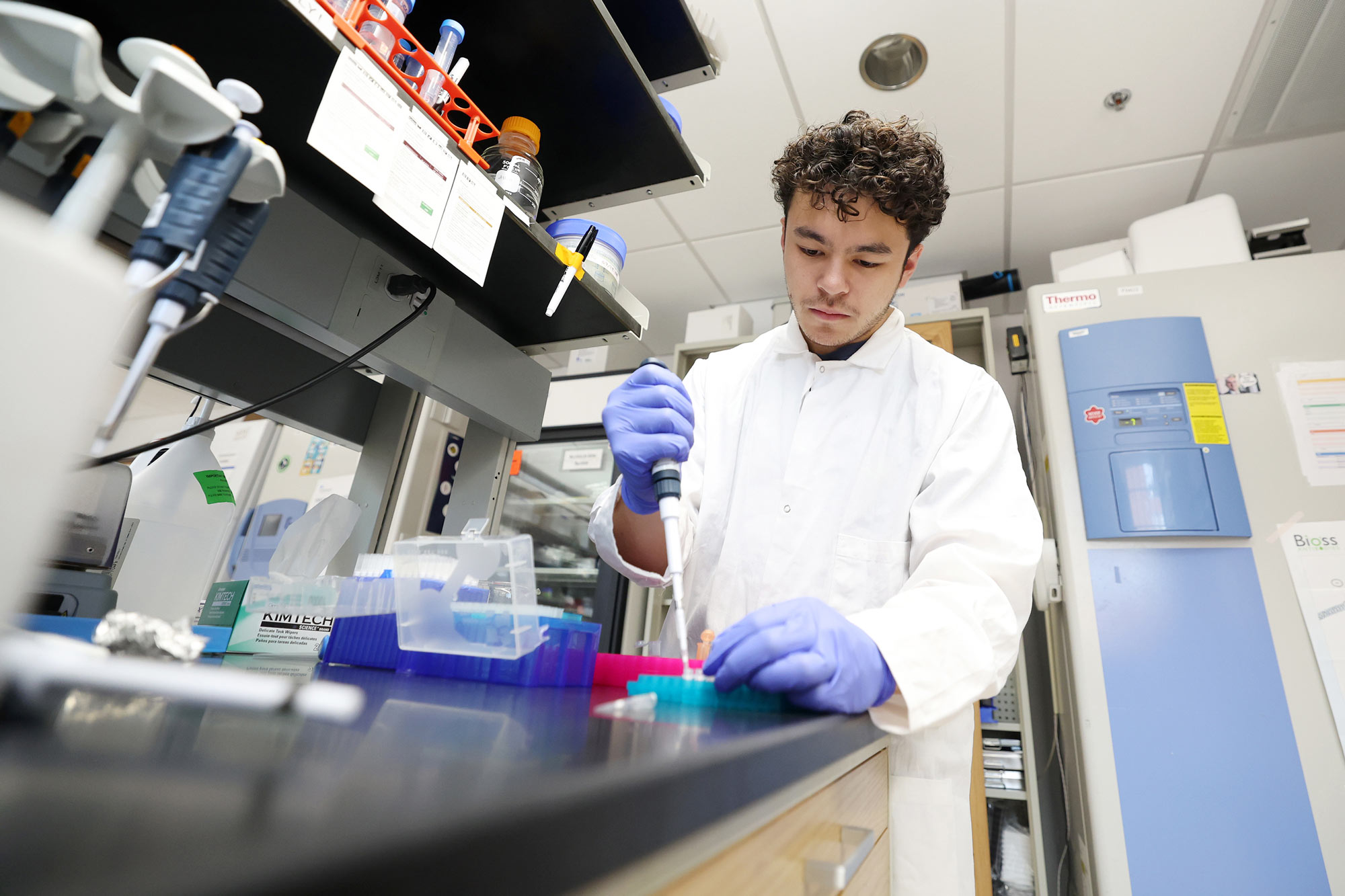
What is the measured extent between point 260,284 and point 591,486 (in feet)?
8.16

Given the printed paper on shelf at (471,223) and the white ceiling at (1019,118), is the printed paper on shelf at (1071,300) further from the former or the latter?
the printed paper on shelf at (471,223)

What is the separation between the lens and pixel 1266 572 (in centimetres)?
166

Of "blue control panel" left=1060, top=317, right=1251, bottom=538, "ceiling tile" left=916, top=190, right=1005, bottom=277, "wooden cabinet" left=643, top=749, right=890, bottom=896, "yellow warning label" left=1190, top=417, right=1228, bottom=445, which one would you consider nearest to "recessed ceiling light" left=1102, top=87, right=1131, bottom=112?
"ceiling tile" left=916, top=190, right=1005, bottom=277

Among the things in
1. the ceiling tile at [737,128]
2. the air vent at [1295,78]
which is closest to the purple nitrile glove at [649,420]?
the ceiling tile at [737,128]

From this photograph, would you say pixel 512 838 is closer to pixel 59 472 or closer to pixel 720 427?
pixel 59 472

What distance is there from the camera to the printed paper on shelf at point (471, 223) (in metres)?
0.78

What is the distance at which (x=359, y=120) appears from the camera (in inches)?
25.8

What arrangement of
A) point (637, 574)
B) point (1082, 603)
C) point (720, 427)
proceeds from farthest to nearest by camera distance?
point (1082, 603)
point (720, 427)
point (637, 574)

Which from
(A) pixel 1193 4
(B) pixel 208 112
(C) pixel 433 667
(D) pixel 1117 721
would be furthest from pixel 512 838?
(A) pixel 1193 4

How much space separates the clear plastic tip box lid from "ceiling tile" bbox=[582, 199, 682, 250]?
7.23 feet

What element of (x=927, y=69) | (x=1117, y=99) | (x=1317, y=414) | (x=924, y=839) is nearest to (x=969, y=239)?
(x=1117, y=99)

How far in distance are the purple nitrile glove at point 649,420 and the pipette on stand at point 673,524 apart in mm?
26

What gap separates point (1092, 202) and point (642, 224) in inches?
68.6

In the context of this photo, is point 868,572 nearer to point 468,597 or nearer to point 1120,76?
point 468,597
